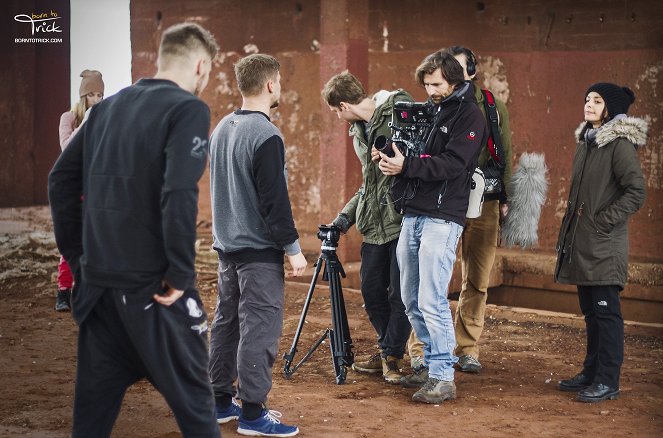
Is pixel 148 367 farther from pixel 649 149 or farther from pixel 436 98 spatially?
pixel 649 149

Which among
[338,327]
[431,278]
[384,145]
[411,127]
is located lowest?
[338,327]

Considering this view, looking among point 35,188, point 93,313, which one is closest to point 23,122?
point 35,188

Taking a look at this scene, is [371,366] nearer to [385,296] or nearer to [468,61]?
[385,296]

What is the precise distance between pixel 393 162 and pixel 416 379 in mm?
1403

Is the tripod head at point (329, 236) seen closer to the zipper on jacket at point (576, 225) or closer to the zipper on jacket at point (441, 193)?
the zipper on jacket at point (441, 193)

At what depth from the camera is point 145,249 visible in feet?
11.4

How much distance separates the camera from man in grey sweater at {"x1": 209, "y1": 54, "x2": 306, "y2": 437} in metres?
4.79

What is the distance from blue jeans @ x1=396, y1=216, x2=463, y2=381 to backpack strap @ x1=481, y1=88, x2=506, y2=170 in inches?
31.7

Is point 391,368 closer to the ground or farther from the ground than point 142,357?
closer to the ground

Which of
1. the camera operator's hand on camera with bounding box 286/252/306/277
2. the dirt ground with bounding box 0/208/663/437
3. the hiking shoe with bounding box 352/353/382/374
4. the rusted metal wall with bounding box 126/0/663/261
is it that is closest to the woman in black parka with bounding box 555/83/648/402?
the dirt ground with bounding box 0/208/663/437

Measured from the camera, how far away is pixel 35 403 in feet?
18.5

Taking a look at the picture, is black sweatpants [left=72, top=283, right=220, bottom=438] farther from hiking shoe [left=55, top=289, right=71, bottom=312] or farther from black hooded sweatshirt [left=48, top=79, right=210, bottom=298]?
hiking shoe [left=55, top=289, right=71, bottom=312]

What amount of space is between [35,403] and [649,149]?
643 cm

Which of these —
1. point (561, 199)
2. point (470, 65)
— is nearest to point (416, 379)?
point (470, 65)
